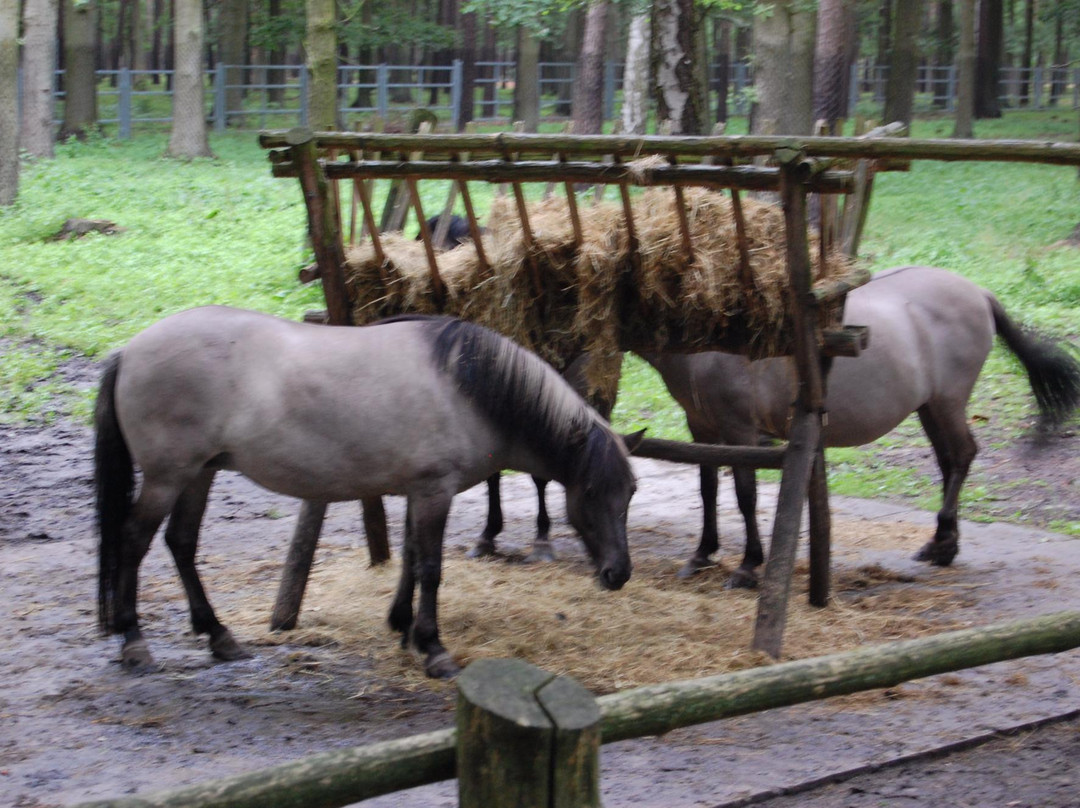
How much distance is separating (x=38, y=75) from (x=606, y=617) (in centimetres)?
1837

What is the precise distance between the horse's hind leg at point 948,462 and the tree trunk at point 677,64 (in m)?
4.16

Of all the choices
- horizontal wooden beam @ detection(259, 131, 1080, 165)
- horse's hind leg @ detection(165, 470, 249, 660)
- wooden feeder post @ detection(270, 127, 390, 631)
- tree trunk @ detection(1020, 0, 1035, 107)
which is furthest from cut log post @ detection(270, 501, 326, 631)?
tree trunk @ detection(1020, 0, 1035, 107)

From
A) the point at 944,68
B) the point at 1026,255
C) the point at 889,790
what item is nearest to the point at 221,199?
the point at 1026,255

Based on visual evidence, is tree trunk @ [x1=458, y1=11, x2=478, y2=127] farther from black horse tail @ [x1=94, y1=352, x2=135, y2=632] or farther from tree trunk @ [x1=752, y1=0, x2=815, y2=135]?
black horse tail @ [x1=94, y1=352, x2=135, y2=632]

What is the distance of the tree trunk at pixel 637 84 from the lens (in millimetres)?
16500

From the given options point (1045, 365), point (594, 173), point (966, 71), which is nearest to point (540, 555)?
point (594, 173)

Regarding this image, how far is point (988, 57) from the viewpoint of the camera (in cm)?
2923

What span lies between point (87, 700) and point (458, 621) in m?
1.91

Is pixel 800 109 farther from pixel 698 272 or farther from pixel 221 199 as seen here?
pixel 698 272

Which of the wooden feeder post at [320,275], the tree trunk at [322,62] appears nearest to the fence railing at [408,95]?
the tree trunk at [322,62]

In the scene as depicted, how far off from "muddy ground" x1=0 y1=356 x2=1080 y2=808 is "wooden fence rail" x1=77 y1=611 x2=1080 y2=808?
631mm


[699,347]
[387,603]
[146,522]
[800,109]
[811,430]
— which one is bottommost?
[387,603]

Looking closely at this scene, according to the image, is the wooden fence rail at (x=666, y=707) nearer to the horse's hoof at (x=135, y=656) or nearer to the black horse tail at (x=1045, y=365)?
the horse's hoof at (x=135, y=656)

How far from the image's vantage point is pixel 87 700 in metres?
4.76
